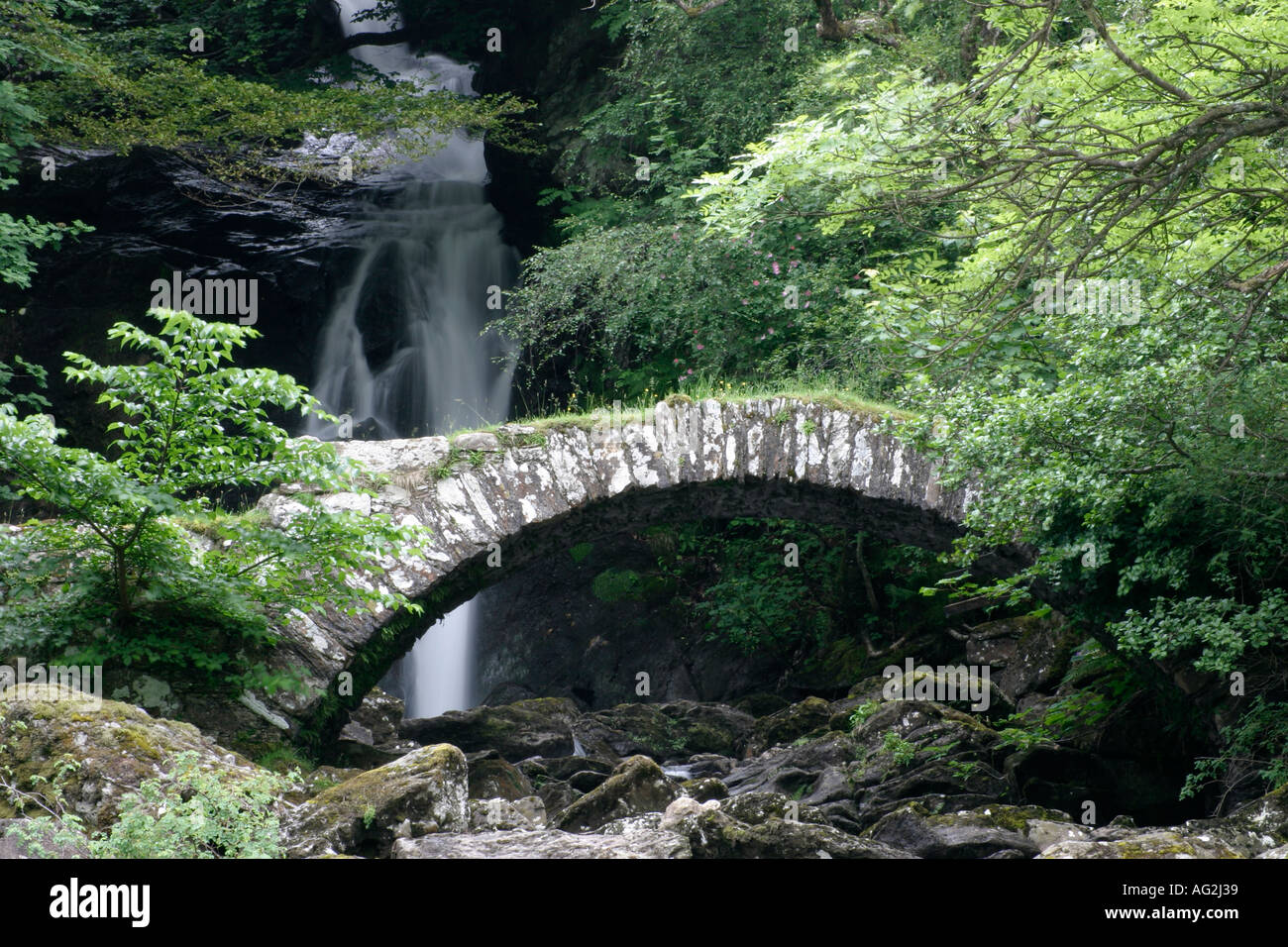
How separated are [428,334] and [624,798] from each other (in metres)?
10.8

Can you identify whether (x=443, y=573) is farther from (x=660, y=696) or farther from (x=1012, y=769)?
(x=660, y=696)

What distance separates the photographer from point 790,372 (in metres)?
11.8

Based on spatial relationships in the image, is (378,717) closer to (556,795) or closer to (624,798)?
(556,795)

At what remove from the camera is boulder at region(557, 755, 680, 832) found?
561cm

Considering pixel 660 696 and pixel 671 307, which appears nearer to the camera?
pixel 671 307

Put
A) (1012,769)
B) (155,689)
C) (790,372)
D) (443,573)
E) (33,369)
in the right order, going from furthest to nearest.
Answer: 1. (790,372)
2. (33,369)
3. (1012,769)
4. (443,573)
5. (155,689)

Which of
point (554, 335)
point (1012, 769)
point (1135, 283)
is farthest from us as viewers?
point (554, 335)

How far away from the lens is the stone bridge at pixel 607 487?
651 centimetres

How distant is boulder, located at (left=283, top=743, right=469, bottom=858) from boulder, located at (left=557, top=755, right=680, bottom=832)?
1240 mm

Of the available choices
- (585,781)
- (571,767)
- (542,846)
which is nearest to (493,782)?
(585,781)

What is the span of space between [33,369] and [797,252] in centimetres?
789

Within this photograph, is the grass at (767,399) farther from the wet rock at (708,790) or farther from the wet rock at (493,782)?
the wet rock at (708,790)

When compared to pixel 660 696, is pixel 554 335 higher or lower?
→ higher

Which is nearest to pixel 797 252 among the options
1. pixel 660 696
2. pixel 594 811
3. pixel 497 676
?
pixel 660 696
